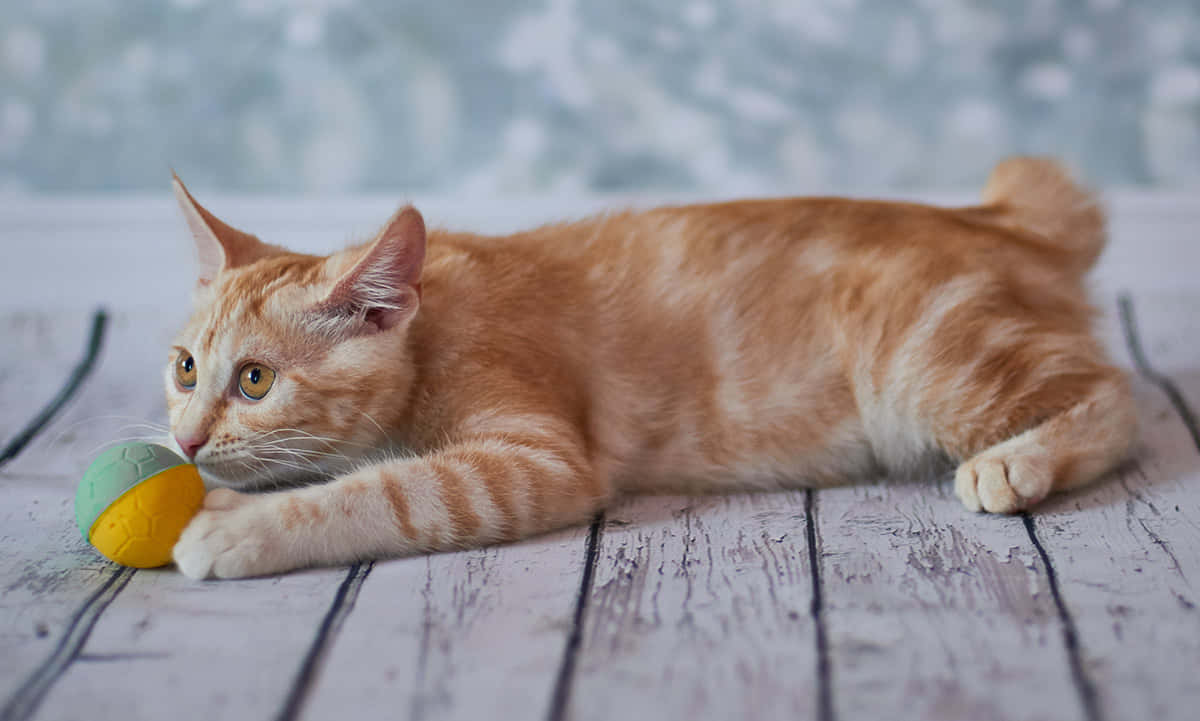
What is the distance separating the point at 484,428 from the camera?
1.53 metres

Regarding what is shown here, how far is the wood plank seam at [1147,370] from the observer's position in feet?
6.42

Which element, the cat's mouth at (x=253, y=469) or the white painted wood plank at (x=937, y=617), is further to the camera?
the cat's mouth at (x=253, y=469)

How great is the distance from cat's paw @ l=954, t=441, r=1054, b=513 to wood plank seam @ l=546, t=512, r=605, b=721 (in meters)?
0.54

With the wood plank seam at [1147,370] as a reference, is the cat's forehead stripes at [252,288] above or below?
below

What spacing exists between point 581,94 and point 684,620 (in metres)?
2.14

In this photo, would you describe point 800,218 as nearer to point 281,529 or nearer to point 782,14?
point 281,529

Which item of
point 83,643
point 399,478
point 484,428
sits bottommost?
point 83,643

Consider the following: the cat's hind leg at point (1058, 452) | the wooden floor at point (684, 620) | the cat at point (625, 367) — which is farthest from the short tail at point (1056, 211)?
the wooden floor at point (684, 620)

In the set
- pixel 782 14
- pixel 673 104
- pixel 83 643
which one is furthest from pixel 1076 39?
pixel 83 643

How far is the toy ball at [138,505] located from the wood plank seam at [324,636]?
0.23m

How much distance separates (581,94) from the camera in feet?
10.0

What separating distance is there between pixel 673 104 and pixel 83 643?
90.1 inches

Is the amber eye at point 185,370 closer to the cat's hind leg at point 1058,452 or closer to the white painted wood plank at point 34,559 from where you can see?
the white painted wood plank at point 34,559

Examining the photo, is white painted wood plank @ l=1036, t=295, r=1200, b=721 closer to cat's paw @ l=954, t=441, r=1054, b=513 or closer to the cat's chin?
cat's paw @ l=954, t=441, r=1054, b=513
